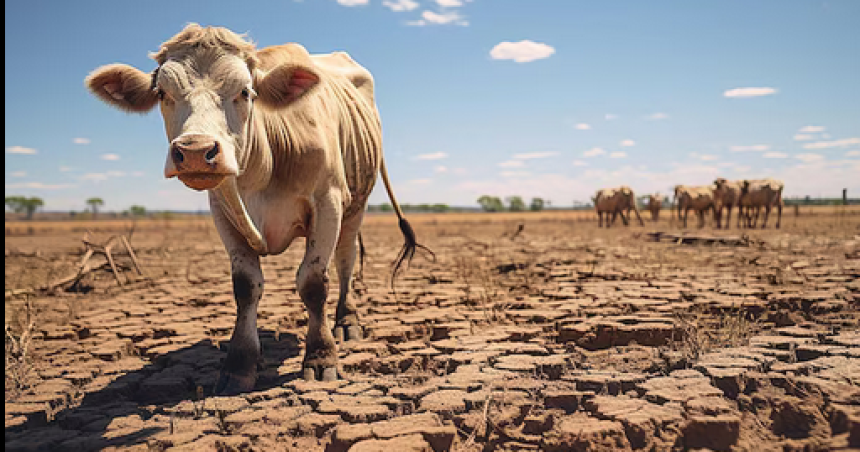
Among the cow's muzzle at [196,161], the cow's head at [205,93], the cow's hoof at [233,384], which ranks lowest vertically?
the cow's hoof at [233,384]

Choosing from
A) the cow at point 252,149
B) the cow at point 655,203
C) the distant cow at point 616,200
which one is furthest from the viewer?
the cow at point 655,203

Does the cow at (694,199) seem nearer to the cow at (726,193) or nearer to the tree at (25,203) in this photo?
the cow at (726,193)

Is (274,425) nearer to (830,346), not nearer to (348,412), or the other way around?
(348,412)

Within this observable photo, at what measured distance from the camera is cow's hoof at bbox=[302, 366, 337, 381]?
3631mm

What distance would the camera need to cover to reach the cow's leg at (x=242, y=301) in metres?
3.61

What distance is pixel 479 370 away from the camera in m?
3.60

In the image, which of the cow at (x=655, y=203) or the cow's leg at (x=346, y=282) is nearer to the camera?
the cow's leg at (x=346, y=282)

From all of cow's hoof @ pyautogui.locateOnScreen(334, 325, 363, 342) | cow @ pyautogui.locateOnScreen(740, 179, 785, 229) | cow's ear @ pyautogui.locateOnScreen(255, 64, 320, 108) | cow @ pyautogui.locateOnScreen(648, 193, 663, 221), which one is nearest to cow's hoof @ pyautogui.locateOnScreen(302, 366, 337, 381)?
cow's hoof @ pyautogui.locateOnScreen(334, 325, 363, 342)

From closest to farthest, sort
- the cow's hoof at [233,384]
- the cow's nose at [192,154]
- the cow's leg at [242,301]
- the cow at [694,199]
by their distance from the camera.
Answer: the cow's nose at [192,154] → the cow's hoof at [233,384] → the cow's leg at [242,301] → the cow at [694,199]

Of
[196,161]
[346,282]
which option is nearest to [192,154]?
[196,161]

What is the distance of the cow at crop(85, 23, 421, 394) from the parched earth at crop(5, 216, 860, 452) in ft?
1.45

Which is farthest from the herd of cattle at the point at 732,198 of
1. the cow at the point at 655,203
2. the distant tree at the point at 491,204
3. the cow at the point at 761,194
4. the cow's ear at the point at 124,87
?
the distant tree at the point at 491,204

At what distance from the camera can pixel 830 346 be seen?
3678mm

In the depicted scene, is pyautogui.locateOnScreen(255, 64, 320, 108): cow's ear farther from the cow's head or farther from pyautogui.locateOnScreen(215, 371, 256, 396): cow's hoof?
pyautogui.locateOnScreen(215, 371, 256, 396): cow's hoof
